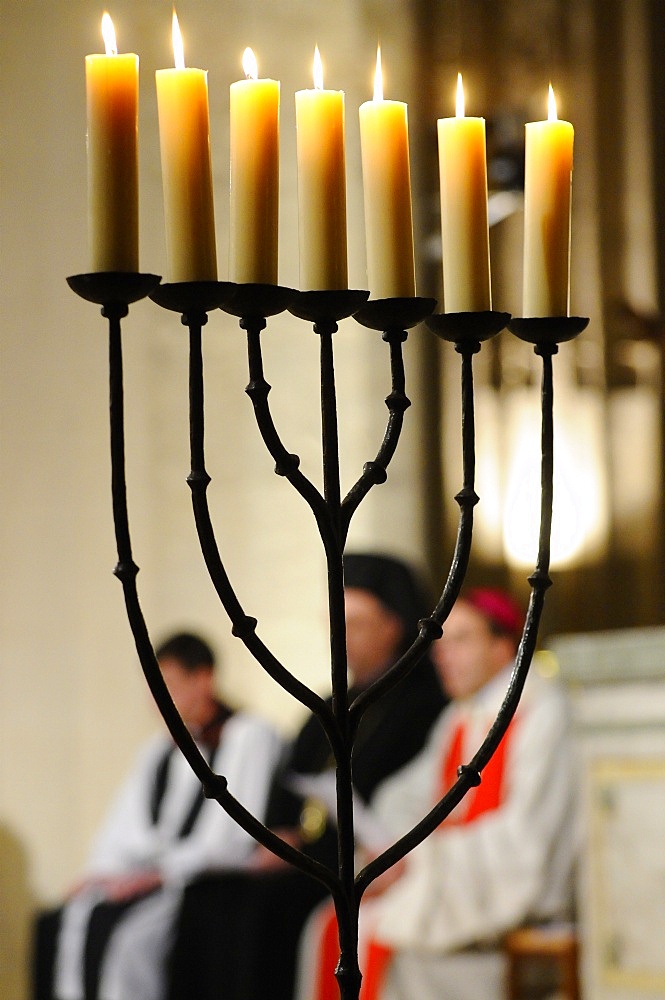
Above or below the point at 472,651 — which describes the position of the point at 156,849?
below

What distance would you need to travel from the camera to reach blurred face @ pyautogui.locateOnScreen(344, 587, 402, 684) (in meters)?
5.86

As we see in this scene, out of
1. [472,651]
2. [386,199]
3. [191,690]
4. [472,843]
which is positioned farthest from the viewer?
[191,690]

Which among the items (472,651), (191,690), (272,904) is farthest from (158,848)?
(472,651)

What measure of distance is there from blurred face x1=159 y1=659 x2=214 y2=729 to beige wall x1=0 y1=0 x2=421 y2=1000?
418 mm

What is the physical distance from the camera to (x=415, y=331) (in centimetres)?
694

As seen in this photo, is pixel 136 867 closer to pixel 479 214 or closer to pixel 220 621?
pixel 220 621

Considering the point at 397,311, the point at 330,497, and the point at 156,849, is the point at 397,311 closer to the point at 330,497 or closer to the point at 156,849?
the point at 330,497

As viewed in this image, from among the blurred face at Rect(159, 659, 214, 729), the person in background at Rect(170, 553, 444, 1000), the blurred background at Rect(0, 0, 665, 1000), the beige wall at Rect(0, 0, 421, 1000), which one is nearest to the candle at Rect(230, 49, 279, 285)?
the person in background at Rect(170, 553, 444, 1000)

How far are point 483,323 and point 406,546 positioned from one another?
5.67 meters

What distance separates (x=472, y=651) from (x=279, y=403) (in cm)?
203

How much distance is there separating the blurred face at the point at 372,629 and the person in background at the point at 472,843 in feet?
0.60

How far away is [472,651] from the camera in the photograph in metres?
5.57

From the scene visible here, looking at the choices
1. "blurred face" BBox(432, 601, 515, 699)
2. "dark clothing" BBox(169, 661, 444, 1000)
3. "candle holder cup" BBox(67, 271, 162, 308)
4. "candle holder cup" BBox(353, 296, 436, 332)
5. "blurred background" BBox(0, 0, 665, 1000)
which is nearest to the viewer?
"candle holder cup" BBox(67, 271, 162, 308)

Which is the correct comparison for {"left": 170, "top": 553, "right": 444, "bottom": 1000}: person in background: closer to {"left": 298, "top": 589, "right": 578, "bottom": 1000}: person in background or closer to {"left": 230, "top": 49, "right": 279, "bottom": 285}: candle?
{"left": 298, "top": 589, "right": 578, "bottom": 1000}: person in background
